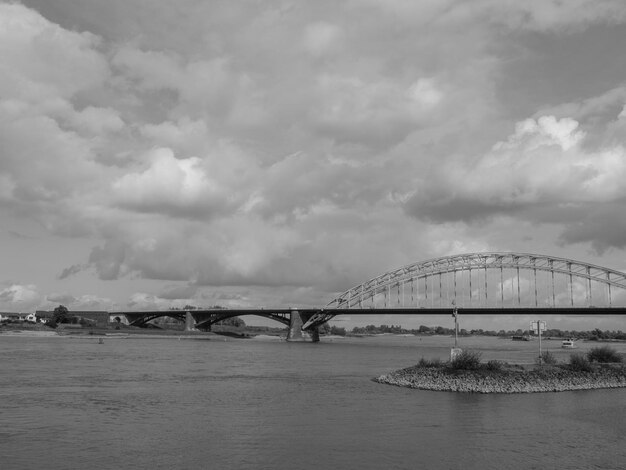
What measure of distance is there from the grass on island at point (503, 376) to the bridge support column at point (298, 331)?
94789 mm

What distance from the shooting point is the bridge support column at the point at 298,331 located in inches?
5571

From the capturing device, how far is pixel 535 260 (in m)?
119

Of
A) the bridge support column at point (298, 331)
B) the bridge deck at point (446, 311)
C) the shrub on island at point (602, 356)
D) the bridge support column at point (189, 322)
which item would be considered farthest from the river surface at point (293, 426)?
the bridge support column at point (189, 322)

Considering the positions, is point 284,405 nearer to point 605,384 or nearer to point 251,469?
point 251,469

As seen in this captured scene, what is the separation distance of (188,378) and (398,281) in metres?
87.1

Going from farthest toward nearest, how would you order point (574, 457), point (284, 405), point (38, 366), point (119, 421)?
point (38, 366) → point (284, 405) → point (119, 421) → point (574, 457)

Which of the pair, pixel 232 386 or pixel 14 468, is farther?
pixel 232 386

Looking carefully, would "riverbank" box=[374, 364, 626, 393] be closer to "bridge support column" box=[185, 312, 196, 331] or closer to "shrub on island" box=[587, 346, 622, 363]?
"shrub on island" box=[587, 346, 622, 363]

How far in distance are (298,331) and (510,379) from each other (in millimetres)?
104302

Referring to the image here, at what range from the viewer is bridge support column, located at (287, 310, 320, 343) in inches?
5571

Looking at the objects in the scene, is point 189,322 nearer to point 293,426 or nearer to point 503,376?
point 503,376

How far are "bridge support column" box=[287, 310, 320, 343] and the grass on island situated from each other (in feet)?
311

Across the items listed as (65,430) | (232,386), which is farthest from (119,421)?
(232,386)

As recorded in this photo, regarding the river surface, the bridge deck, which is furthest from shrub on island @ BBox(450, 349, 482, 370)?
the bridge deck
